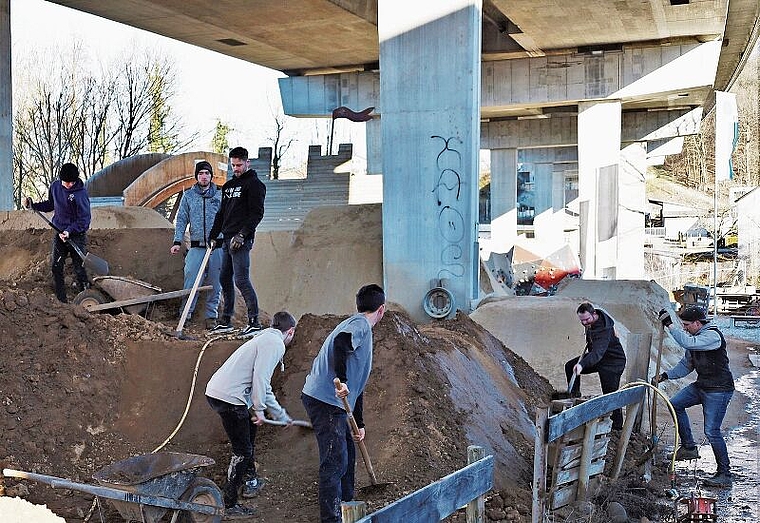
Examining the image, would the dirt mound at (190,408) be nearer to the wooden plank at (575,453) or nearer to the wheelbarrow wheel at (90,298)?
the wooden plank at (575,453)

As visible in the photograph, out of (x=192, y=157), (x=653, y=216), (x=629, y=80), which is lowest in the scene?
(x=653, y=216)

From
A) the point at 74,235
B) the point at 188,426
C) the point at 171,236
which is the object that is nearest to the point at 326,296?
the point at 171,236

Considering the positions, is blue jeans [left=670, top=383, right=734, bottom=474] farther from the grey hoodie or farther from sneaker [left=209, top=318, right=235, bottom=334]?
the grey hoodie

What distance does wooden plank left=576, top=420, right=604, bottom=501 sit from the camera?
284 inches

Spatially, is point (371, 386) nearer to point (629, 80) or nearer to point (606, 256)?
point (629, 80)

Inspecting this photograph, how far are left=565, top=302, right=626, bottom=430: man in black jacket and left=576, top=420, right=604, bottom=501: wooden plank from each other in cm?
248

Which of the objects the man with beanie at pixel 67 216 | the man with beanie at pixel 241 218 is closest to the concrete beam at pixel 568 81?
the man with beanie at pixel 67 216

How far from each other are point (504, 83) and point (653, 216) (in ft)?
153

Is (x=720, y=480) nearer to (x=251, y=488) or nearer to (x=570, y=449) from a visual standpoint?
(x=570, y=449)

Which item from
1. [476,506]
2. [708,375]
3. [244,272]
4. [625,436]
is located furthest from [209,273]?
[476,506]

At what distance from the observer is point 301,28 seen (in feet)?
76.4

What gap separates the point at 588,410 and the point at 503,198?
34236 mm

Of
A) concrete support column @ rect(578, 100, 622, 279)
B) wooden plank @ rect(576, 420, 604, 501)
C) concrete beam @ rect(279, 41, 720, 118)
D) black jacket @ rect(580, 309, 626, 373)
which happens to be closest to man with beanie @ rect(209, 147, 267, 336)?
black jacket @ rect(580, 309, 626, 373)

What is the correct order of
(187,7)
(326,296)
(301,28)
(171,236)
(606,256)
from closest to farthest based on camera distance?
(171,236) → (326,296) → (187,7) → (301,28) → (606,256)
